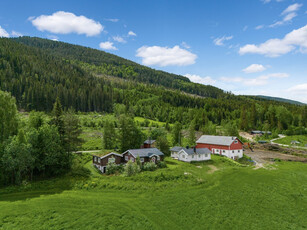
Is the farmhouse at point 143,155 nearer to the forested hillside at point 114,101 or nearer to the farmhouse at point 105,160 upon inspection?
the farmhouse at point 105,160

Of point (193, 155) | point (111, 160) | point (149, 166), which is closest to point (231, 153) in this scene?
point (193, 155)

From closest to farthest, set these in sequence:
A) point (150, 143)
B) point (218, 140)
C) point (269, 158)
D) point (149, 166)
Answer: point (149, 166)
point (150, 143)
point (269, 158)
point (218, 140)

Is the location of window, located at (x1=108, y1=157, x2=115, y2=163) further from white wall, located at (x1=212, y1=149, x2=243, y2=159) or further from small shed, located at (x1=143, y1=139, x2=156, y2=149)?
white wall, located at (x1=212, y1=149, x2=243, y2=159)

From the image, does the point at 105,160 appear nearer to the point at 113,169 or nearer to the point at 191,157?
the point at 113,169

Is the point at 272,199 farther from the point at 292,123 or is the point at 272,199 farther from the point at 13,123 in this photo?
the point at 292,123

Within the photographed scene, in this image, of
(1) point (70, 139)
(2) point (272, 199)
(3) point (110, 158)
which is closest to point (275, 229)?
(2) point (272, 199)

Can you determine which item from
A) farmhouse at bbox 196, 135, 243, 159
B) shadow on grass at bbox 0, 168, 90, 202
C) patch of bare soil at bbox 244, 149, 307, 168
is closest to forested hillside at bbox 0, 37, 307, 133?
patch of bare soil at bbox 244, 149, 307, 168

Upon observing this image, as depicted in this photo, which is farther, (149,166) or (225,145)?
(225,145)
